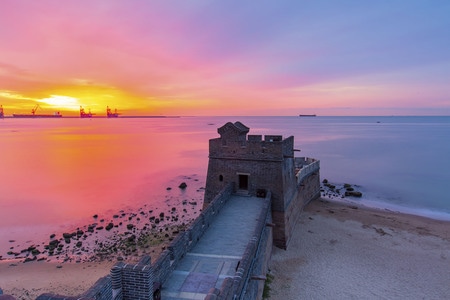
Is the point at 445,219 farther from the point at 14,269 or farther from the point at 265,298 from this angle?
the point at 14,269

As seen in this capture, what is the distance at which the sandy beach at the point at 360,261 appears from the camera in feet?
50.1

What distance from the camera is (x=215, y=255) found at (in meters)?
11.5

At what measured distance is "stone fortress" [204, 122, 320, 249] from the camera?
58.3 feet

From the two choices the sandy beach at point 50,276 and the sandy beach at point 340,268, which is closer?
the sandy beach at point 340,268

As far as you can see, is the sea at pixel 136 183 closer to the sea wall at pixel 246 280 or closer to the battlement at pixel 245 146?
the battlement at pixel 245 146

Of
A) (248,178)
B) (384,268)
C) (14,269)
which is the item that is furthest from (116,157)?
(384,268)

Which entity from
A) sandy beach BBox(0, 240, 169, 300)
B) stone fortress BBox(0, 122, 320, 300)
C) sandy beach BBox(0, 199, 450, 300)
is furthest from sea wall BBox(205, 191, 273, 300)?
sandy beach BBox(0, 240, 169, 300)

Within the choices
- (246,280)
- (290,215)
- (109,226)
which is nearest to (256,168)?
(290,215)

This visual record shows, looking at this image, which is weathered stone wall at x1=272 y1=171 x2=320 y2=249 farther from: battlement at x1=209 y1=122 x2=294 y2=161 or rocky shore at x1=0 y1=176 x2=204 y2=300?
rocky shore at x1=0 y1=176 x2=204 y2=300

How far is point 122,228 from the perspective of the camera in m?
→ 26.8

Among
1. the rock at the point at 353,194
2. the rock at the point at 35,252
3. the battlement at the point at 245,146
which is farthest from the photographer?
the rock at the point at 353,194

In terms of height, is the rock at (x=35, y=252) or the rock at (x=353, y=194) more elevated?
the rock at (x=353, y=194)

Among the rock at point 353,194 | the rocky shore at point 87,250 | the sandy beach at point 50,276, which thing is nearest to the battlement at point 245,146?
the rocky shore at point 87,250

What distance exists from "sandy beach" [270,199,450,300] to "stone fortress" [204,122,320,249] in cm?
187
